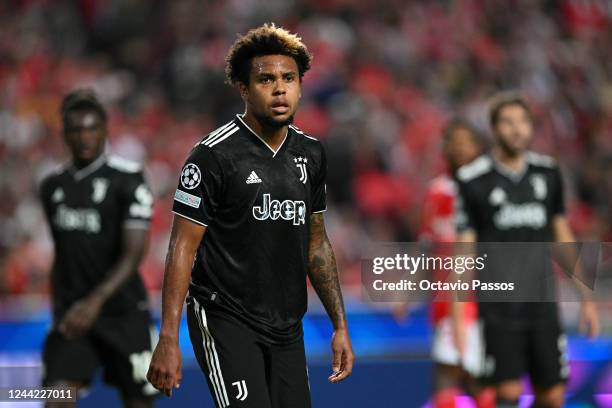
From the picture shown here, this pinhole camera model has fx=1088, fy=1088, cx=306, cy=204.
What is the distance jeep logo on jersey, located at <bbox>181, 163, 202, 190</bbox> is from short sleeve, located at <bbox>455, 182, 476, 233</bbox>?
119 inches

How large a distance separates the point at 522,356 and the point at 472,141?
77.1 inches

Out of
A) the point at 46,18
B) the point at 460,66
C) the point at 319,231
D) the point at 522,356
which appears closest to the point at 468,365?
the point at 522,356

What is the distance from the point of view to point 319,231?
15.5 feet

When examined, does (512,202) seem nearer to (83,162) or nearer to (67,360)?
(83,162)

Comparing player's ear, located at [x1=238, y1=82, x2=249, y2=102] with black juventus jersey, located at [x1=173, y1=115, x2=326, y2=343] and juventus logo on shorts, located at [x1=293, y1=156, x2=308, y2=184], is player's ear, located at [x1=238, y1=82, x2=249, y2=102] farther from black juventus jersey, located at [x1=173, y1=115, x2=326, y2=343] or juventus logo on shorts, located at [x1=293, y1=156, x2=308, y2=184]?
juventus logo on shorts, located at [x1=293, y1=156, x2=308, y2=184]

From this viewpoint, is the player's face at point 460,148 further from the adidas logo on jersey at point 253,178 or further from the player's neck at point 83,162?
the adidas logo on jersey at point 253,178

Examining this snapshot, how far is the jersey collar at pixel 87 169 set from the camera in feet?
21.8

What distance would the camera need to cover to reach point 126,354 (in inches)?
255

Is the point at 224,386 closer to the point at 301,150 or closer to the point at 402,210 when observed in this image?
the point at 301,150

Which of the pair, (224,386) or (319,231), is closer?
(224,386)

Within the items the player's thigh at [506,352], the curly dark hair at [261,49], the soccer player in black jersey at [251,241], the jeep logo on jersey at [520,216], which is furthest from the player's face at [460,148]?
the curly dark hair at [261,49]

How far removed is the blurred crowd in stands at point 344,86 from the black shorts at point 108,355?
405cm

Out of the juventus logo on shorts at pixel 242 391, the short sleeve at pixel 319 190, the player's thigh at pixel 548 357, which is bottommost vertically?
the player's thigh at pixel 548 357

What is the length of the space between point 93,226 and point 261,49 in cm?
254
